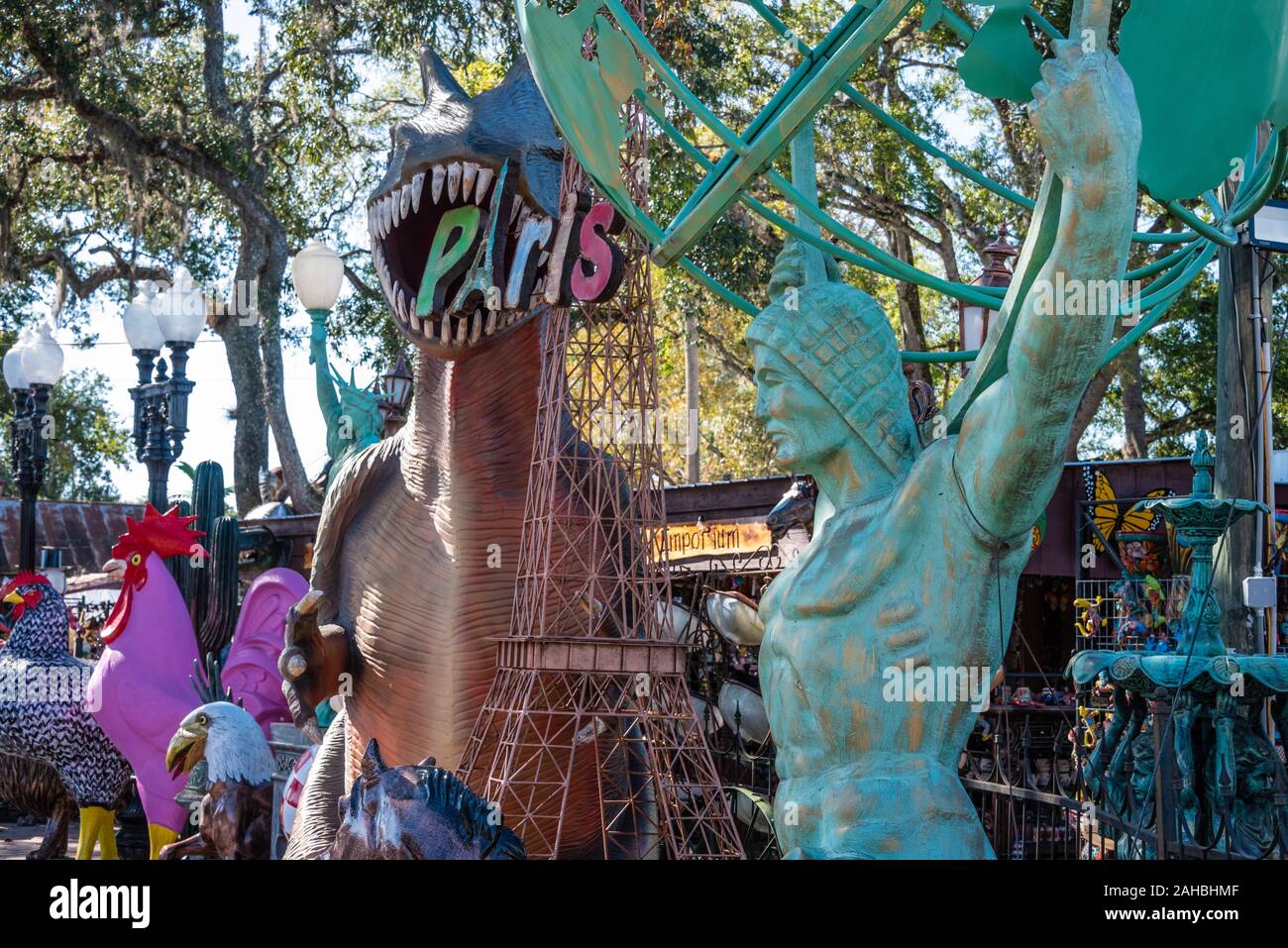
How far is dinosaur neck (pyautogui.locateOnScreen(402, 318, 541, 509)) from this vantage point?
5.20m

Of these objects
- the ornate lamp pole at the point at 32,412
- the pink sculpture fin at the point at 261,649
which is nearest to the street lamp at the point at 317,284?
the pink sculpture fin at the point at 261,649

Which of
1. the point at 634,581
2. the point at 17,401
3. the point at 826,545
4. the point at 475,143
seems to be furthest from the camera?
the point at 17,401

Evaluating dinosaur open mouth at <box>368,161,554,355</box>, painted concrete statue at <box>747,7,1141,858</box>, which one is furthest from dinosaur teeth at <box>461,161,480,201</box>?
painted concrete statue at <box>747,7,1141,858</box>

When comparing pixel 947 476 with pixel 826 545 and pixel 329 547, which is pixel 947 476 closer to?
pixel 826 545

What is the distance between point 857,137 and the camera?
682 inches

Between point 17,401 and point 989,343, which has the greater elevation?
point 17,401

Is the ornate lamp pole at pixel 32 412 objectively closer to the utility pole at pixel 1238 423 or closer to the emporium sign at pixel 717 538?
the emporium sign at pixel 717 538

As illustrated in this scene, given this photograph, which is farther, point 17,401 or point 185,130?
point 185,130

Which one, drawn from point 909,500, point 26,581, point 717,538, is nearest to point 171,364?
point 26,581

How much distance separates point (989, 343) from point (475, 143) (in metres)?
2.41

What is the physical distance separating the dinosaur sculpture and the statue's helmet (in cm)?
169

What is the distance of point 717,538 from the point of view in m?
12.0
